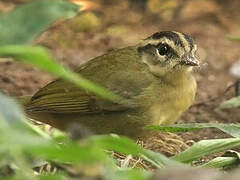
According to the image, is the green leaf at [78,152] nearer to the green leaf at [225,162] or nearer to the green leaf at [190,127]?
the green leaf at [190,127]

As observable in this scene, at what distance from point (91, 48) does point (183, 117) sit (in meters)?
1.86

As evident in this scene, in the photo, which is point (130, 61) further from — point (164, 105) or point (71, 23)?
point (71, 23)

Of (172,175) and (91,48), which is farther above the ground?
(91,48)

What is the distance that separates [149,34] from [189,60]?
2.89 metres

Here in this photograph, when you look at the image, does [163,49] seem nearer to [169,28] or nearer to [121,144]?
[121,144]

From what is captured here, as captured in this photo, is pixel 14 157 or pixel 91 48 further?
pixel 91 48

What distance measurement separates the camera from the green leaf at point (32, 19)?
12.4ft

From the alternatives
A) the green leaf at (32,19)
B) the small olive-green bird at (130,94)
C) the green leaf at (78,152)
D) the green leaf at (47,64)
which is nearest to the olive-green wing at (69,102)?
the small olive-green bird at (130,94)

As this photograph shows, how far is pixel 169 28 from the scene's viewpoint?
8.77 meters

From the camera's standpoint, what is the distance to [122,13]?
9.07 meters

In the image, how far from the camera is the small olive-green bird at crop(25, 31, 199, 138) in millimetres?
5645

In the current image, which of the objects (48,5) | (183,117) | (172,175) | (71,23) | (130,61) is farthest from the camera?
(71,23)

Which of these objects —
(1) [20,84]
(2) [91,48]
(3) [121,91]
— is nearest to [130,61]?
(3) [121,91]

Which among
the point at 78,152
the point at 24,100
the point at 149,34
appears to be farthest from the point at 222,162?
the point at 149,34
